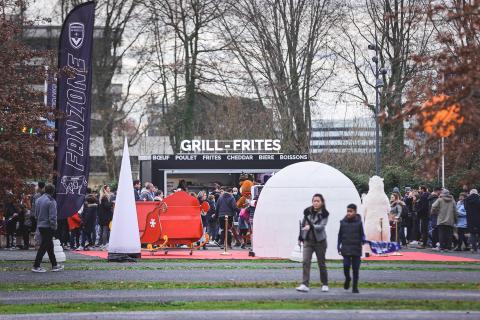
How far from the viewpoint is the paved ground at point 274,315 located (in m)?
14.0

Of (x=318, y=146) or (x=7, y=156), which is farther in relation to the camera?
(x=318, y=146)

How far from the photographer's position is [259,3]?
170 ft

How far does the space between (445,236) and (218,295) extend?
1522 cm

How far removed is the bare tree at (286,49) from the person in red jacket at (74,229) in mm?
21262

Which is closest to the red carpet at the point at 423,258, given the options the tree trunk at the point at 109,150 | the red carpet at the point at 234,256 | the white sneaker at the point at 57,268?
the red carpet at the point at 234,256

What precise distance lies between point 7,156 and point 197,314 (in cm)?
1043

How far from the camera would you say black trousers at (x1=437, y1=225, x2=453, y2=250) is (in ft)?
101

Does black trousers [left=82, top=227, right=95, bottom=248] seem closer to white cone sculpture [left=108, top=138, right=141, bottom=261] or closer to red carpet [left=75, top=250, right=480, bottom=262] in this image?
red carpet [left=75, top=250, right=480, bottom=262]

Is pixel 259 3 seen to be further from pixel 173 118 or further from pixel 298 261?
pixel 298 261

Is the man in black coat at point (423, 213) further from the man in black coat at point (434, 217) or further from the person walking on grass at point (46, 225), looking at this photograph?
the person walking on grass at point (46, 225)

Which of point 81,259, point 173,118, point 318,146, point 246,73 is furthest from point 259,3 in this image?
point 81,259

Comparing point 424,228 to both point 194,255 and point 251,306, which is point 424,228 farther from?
point 251,306

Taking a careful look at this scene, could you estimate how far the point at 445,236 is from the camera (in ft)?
102

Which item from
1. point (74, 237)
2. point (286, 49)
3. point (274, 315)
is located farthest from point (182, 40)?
point (274, 315)
